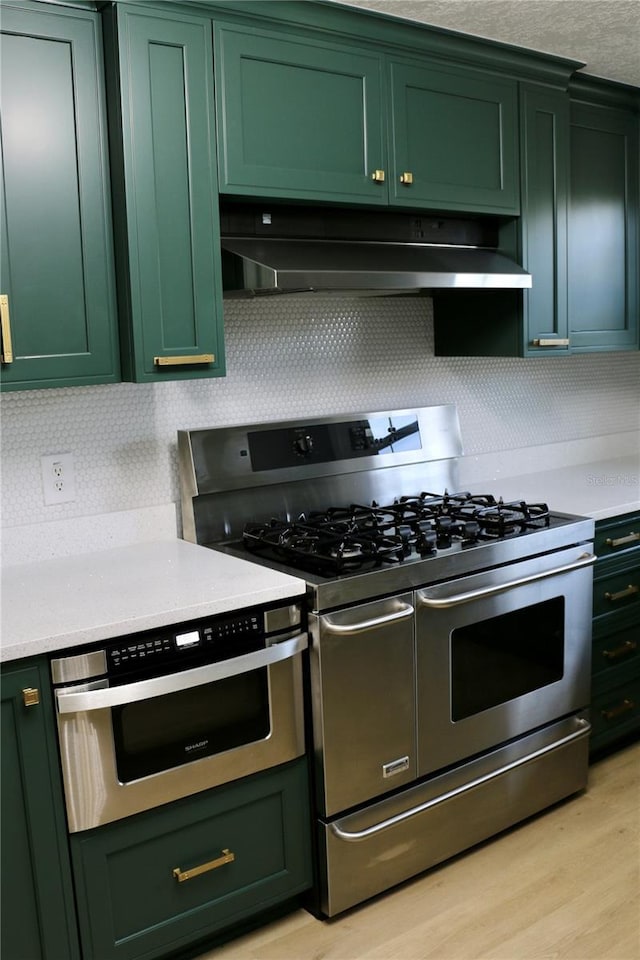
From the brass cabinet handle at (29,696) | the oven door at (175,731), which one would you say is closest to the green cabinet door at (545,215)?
the oven door at (175,731)

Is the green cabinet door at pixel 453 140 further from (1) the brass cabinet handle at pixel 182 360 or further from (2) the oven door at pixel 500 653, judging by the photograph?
(2) the oven door at pixel 500 653

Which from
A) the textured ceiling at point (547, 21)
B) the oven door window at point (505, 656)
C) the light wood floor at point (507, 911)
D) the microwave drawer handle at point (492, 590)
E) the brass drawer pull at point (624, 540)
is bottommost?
the light wood floor at point (507, 911)

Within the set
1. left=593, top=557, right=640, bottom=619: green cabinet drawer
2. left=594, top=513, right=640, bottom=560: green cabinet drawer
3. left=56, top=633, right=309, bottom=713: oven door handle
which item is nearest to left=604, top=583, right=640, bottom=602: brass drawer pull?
left=593, top=557, right=640, bottom=619: green cabinet drawer

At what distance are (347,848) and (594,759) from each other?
3.90 feet

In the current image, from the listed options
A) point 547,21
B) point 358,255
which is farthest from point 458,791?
point 547,21

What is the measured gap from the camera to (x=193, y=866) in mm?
2072

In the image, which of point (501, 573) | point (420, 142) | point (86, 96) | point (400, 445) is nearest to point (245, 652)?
point (501, 573)

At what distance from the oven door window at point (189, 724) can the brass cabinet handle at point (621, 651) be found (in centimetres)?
136

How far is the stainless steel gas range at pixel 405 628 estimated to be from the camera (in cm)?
224

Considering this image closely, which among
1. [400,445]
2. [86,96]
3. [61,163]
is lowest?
[400,445]

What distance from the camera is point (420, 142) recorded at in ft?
8.71

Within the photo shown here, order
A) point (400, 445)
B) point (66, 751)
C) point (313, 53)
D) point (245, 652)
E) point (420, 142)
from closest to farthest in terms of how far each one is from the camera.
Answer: point (66, 751)
point (245, 652)
point (313, 53)
point (420, 142)
point (400, 445)

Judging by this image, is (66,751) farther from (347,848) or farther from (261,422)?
(261,422)

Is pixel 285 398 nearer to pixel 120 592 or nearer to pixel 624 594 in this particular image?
pixel 120 592
